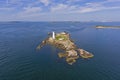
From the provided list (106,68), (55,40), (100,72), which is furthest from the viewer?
(55,40)

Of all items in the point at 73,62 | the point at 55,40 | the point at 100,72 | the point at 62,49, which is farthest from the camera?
the point at 55,40

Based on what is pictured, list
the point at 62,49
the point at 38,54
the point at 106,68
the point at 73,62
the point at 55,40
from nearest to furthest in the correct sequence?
the point at 106,68, the point at 73,62, the point at 38,54, the point at 62,49, the point at 55,40

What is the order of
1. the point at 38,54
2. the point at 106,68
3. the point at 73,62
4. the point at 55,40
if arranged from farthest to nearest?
the point at 55,40, the point at 38,54, the point at 73,62, the point at 106,68

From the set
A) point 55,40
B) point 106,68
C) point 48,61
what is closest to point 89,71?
point 106,68

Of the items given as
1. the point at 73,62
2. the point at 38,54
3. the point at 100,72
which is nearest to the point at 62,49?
the point at 38,54

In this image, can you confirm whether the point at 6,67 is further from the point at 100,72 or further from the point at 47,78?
the point at 100,72

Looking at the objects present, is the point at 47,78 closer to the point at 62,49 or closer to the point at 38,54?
the point at 38,54

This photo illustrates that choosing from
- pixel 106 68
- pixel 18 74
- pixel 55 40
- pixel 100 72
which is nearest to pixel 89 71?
pixel 100 72

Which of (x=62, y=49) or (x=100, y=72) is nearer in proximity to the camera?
(x=100, y=72)

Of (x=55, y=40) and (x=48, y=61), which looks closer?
(x=48, y=61)
